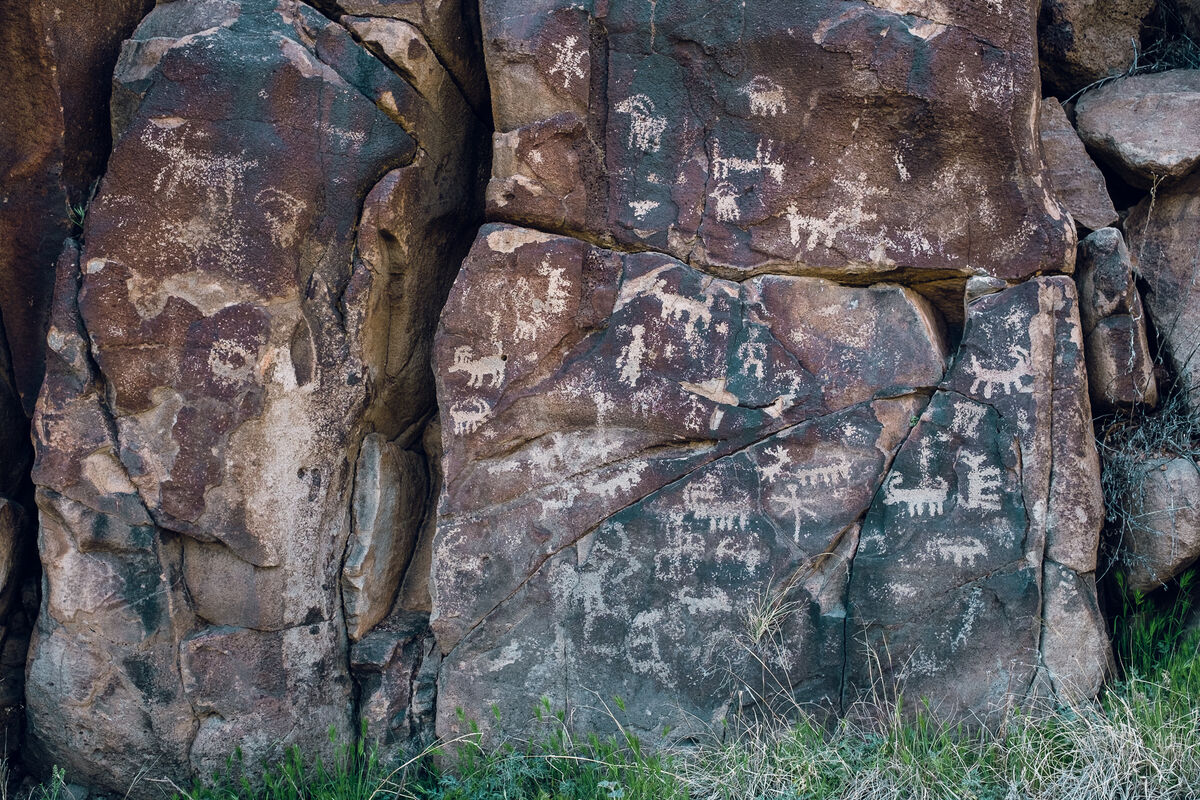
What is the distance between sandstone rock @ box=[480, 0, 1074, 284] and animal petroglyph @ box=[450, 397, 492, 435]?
57cm

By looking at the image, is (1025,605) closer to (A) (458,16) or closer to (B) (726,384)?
(B) (726,384)

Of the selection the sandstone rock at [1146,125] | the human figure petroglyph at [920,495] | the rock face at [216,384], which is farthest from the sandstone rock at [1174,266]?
the rock face at [216,384]

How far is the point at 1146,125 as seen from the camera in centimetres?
317

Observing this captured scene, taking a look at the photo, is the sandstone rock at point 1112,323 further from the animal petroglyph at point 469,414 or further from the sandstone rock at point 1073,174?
the animal petroglyph at point 469,414

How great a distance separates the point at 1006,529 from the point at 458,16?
2.34 meters

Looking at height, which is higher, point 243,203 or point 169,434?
point 243,203

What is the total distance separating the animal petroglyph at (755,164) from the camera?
2799 millimetres

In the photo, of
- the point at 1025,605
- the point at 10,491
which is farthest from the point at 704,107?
the point at 10,491

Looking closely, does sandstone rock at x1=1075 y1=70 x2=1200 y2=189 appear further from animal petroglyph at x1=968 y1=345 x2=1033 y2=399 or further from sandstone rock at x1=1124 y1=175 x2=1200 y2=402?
animal petroglyph at x1=968 y1=345 x2=1033 y2=399

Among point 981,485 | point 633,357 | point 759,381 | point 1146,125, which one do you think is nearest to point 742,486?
point 759,381

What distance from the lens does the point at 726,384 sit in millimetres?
2785

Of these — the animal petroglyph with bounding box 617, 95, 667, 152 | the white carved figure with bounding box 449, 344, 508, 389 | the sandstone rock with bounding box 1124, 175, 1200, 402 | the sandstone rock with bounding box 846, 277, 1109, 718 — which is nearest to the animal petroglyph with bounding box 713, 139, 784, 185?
the animal petroglyph with bounding box 617, 95, 667, 152

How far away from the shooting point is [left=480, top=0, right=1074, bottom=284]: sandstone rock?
2.74m

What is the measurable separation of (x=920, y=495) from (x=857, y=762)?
79 centimetres
